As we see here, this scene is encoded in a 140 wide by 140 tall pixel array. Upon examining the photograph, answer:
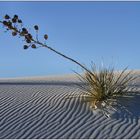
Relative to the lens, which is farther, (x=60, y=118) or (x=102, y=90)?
(x=102, y=90)

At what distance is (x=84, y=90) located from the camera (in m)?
12.5

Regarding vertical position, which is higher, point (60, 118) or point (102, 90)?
point (102, 90)

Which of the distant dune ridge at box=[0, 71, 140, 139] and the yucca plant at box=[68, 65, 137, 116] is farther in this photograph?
the yucca plant at box=[68, 65, 137, 116]

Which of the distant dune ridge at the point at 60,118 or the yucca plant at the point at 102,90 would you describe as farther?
the yucca plant at the point at 102,90

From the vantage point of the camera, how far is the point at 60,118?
34.8ft

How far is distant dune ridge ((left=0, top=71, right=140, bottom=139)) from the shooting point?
9.48 metres

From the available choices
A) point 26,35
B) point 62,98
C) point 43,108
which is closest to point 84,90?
point 62,98

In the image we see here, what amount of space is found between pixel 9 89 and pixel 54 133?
515 cm

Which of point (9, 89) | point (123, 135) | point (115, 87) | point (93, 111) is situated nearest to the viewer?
point (123, 135)

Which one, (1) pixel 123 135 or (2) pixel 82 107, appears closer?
(1) pixel 123 135

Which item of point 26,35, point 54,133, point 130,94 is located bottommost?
point 54,133

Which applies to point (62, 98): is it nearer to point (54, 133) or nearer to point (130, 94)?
point (130, 94)

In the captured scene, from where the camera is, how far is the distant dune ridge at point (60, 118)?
9484 mm

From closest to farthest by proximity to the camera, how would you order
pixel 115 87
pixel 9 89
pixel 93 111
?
pixel 93 111, pixel 115 87, pixel 9 89
